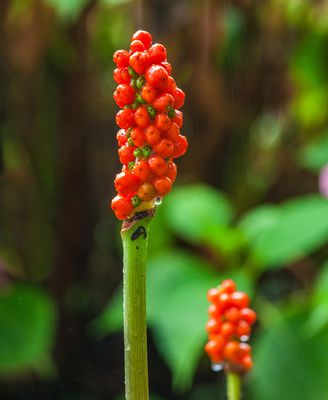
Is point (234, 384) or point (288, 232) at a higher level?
point (288, 232)

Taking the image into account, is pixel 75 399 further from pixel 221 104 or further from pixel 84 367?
pixel 221 104

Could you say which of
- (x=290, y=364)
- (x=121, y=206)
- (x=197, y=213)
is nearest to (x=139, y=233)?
(x=121, y=206)

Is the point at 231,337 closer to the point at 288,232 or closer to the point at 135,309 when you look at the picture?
the point at 135,309

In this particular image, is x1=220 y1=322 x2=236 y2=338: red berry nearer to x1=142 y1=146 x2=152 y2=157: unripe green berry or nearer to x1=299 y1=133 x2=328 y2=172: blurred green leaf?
→ x1=142 y1=146 x2=152 y2=157: unripe green berry

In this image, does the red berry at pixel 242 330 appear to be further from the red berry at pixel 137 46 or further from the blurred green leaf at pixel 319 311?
the blurred green leaf at pixel 319 311

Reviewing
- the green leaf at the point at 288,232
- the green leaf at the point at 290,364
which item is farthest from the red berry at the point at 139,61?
the green leaf at the point at 288,232

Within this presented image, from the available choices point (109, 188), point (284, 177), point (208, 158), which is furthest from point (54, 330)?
point (284, 177)
